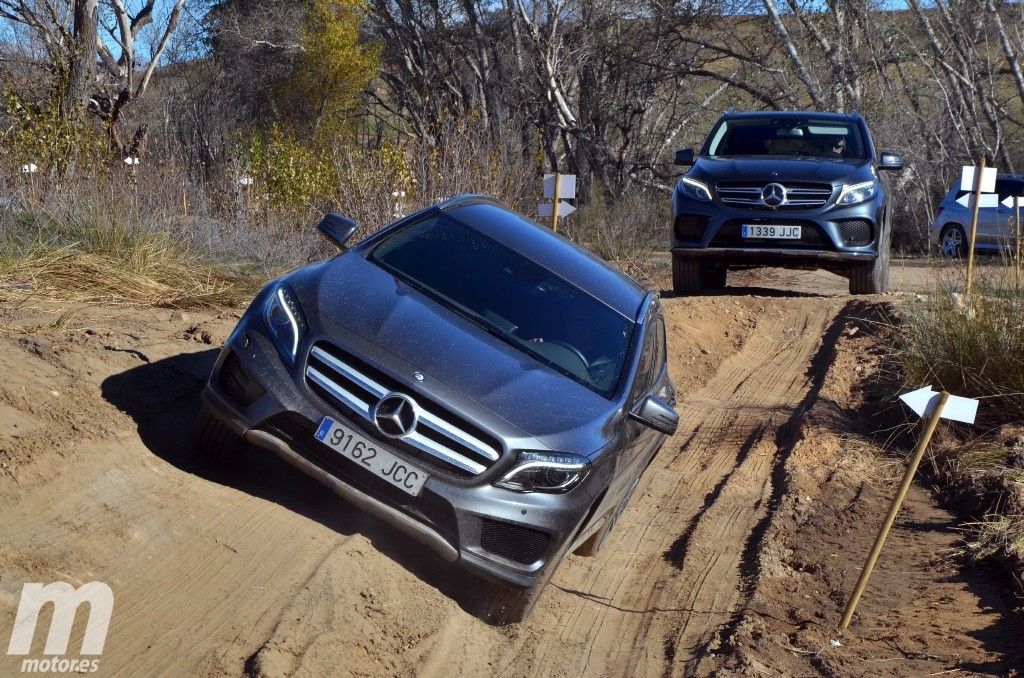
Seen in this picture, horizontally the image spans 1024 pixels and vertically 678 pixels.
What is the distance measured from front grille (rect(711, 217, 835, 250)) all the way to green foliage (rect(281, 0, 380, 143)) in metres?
28.0

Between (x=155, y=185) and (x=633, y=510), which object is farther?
(x=155, y=185)

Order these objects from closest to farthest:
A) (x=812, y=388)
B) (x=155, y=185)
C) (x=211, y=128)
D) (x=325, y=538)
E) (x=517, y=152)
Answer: (x=325, y=538) < (x=812, y=388) < (x=155, y=185) < (x=517, y=152) < (x=211, y=128)

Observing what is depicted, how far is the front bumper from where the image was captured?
15.3 feet

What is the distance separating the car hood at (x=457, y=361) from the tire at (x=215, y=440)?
701 millimetres

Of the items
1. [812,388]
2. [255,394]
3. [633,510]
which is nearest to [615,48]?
[812,388]

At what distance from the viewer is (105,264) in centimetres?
977

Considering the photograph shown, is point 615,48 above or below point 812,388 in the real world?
above

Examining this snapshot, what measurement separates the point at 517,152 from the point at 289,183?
129 inches

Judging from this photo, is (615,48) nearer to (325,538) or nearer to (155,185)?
(155,185)

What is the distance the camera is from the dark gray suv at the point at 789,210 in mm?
11875

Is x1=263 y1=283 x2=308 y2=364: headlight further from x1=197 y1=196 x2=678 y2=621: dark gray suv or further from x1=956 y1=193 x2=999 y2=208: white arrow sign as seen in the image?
x1=956 y1=193 x2=999 y2=208: white arrow sign

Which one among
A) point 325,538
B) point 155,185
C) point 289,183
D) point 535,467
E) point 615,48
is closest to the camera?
point 535,467

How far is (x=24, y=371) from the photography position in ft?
19.6

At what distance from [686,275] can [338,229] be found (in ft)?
23.8
